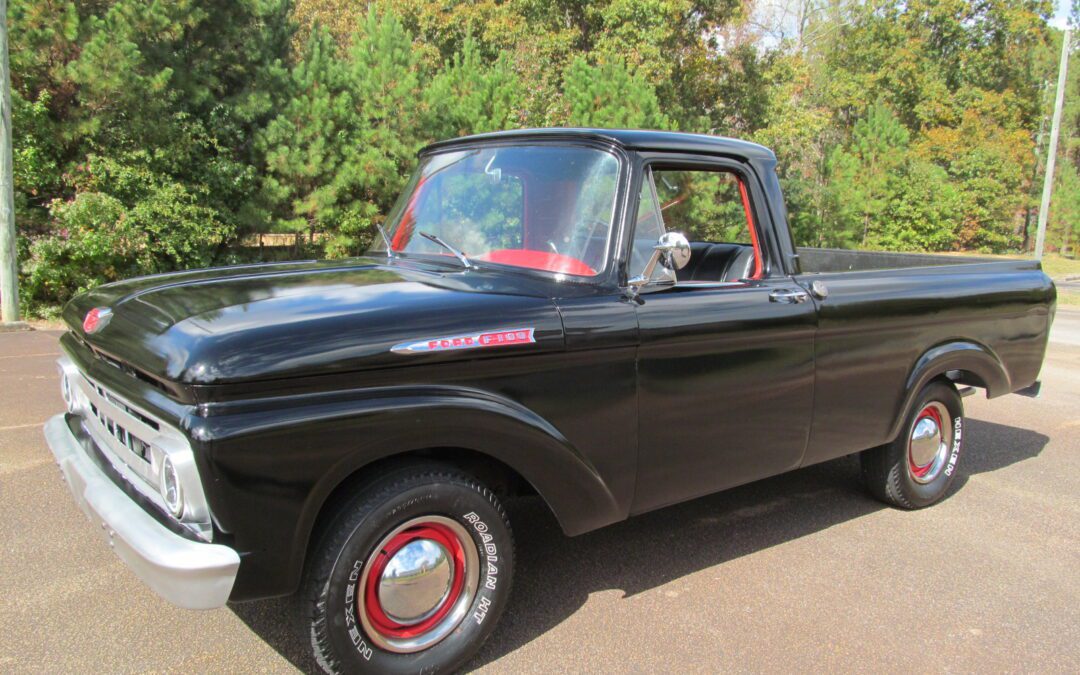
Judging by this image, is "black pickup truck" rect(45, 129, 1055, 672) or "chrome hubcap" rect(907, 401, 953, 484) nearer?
"black pickup truck" rect(45, 129, 1055, 672)

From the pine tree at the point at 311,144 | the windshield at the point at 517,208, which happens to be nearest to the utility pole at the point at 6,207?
the pine tree at the point at 311,144

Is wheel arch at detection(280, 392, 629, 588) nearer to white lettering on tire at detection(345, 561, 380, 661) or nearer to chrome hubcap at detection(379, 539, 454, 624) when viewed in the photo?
white lettering on tire at detection(345, 561, 380, 661)

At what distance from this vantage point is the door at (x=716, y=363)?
3.20 meters

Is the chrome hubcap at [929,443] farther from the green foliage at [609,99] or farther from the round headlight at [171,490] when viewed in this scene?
the green foliage at [609,99]

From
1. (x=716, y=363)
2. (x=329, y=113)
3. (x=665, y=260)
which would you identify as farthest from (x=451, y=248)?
(x=329, y=113)

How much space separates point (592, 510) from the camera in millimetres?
3049

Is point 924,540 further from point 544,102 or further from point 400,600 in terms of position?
point 544,102

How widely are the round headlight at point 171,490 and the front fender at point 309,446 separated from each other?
0.15 m

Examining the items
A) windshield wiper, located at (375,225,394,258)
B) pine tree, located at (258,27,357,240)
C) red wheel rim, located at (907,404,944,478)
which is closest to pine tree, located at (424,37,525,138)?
pine tree, located at (258,27,357,240)

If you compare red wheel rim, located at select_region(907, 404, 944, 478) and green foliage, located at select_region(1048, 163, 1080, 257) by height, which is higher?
green foliage, located at select_region(1048, 163, 1080, 257)

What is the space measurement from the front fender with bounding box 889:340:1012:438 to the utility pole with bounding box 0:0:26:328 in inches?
419

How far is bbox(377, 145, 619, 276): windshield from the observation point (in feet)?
10.7

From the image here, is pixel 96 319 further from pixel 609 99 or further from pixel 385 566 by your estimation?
pixel 609 99

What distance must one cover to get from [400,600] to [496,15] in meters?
23.4
